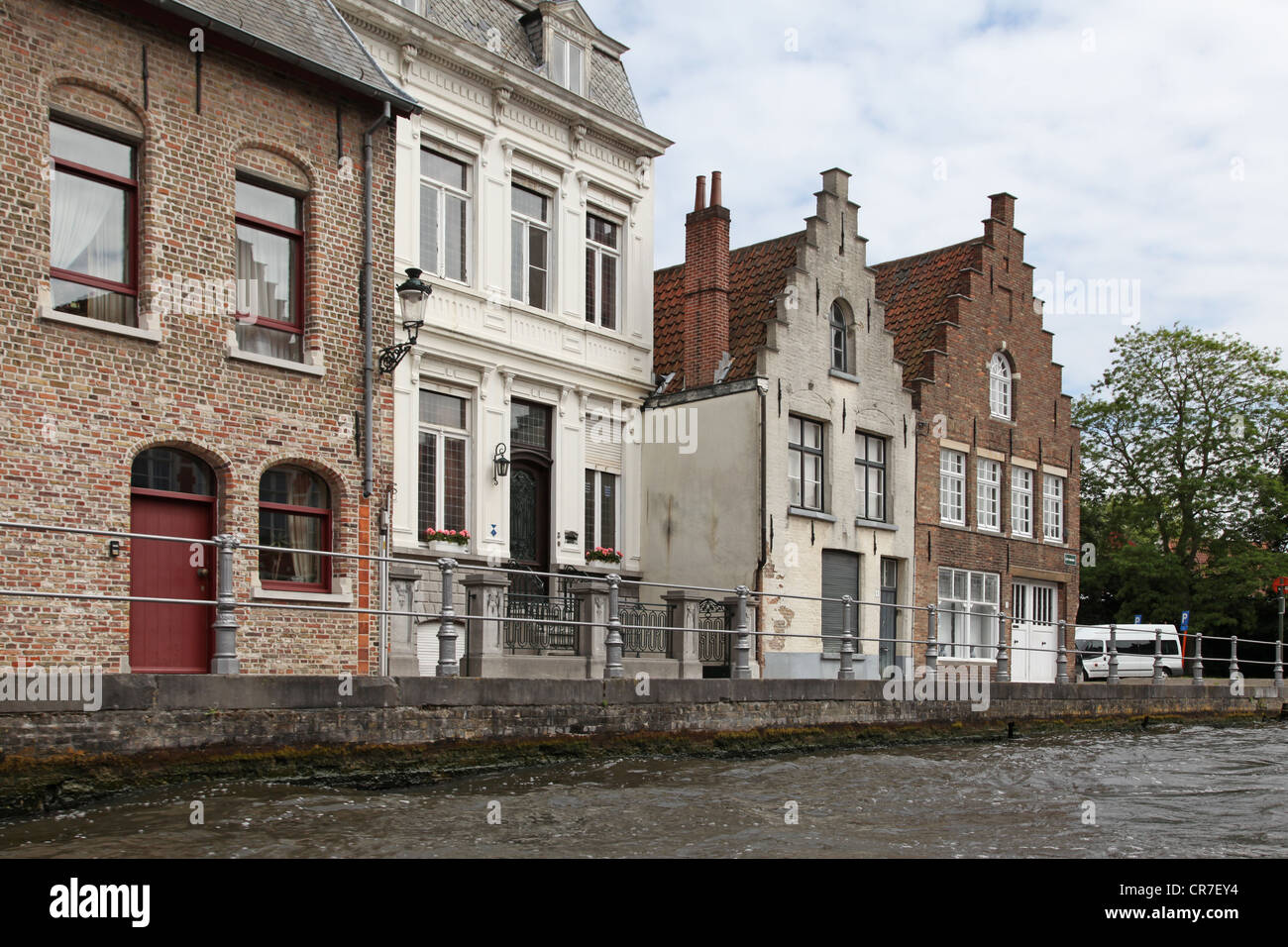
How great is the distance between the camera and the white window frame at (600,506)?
864 inches

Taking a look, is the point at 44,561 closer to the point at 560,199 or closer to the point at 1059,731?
the point at 560,199

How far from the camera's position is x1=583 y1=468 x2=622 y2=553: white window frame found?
22.0 metres

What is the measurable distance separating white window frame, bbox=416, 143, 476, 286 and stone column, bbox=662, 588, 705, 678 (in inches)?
232

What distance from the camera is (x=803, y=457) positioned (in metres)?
23.7

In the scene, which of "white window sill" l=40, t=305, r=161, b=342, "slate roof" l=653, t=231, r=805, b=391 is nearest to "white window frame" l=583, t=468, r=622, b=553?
"slate roof" l=653, t=231, r=805, b=391

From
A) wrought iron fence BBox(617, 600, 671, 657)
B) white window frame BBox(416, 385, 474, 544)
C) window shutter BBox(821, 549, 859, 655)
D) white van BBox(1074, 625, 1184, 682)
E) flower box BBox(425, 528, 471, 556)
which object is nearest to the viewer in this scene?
wrought iron fence BBox(617, 600, 671, 657)

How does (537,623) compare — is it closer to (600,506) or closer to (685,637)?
(685,637)

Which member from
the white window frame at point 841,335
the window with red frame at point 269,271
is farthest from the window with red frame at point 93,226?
the white window frame at point 841,335

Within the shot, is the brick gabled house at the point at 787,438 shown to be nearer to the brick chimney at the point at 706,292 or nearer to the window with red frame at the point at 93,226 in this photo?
the brick chimney at the point at 706,292

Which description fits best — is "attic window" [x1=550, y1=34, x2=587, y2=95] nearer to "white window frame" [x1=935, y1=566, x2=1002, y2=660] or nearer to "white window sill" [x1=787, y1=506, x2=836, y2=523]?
"white window sill" [x1=787, y1=506, x2=836, y2=523]

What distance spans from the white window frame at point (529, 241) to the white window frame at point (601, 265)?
0.87 meters

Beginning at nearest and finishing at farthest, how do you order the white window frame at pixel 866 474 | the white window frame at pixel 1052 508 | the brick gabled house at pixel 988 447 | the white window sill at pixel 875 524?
the white window sill at pixel 875 524 → the white window frame at pixel 866 474 → the brick gabled house at pixel 988 447 → the white window frame at pixel 1052 508

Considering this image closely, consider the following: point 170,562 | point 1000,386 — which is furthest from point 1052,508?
point 170,562
